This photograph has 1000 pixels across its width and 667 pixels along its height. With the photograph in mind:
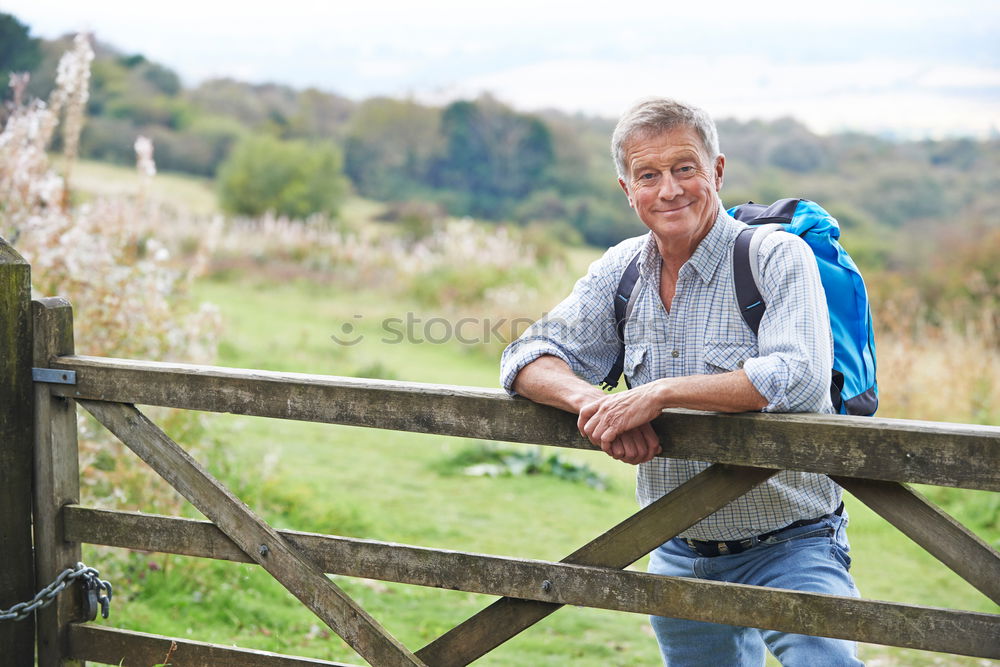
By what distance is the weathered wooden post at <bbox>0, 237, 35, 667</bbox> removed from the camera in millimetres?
2939

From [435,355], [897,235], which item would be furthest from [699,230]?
[897,235]

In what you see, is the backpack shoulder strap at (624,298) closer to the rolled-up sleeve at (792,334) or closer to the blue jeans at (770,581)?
the rolled-up sleeve at (792,334)

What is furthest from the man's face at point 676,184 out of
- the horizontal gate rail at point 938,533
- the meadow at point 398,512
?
the meadow at point 398,512

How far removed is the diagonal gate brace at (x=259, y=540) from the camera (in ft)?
9.11

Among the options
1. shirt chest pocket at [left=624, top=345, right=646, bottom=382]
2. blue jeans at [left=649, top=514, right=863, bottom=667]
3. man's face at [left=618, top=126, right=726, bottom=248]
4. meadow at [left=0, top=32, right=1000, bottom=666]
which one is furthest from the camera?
meadow at [left=0, top=32, right=1000, bottom=666]

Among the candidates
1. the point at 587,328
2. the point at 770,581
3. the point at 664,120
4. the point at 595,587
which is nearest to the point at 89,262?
the point at 587,328

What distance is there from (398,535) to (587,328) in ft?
13.1

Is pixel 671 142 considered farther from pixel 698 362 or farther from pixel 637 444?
pixel 637 444

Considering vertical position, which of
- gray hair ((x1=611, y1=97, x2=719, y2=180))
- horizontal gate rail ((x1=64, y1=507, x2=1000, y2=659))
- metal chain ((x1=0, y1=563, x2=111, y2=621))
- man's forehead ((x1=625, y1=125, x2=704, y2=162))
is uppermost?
gray hair ((x1=611, y1=97, x2=719, y2=180))

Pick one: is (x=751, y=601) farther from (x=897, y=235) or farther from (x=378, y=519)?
(x=897, y=235)

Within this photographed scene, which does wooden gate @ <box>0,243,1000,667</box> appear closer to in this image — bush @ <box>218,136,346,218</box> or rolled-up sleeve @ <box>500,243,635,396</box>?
rolled-up sleeve @ <box>500,243,635,396</box>

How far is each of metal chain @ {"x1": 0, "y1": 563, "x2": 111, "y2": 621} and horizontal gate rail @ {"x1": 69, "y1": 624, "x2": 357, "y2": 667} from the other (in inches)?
3.5

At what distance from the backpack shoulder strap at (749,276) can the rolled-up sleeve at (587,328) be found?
0.42 meters

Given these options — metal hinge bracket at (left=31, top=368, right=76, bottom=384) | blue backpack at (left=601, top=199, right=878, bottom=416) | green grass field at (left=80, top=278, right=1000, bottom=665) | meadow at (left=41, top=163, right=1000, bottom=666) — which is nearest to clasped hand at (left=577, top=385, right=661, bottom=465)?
blue backpack at (left=601, top=199, right=878, bottom=416)
